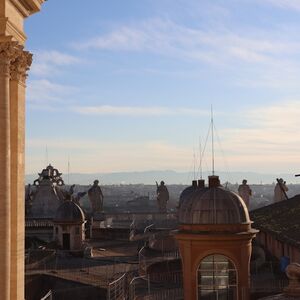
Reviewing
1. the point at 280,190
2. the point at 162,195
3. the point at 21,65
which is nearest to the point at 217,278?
the point at 21,65

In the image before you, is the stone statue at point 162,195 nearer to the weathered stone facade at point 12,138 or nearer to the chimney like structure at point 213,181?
the chimney like structure at point 213,181

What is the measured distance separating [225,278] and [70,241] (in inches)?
1057

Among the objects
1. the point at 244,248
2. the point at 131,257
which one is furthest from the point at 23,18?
the point at 131,257

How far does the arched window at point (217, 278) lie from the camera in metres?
23.3

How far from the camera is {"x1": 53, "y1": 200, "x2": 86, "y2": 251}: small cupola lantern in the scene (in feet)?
159

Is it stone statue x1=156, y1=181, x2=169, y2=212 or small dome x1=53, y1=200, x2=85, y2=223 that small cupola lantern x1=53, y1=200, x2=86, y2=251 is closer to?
small dome x1=53, y1=200, x2=85, y2=223

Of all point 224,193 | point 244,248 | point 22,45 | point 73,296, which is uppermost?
point 22,45

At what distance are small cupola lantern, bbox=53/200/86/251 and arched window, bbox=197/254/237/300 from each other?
26071 mm

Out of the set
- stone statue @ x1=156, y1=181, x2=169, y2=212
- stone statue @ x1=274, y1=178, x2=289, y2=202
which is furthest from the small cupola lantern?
stone statue @ x1=274, y1=178, x2=289, y2=202

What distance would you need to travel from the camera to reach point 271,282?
3017cm

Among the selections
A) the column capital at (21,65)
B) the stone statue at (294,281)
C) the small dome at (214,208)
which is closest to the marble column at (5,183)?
the column capital at (21,65)

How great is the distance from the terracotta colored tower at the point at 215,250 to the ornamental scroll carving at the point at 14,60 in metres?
8.61

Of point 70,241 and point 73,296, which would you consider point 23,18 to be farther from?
point 70,241

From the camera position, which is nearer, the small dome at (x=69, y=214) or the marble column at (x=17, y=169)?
the marble column at (x=17, y=169)
